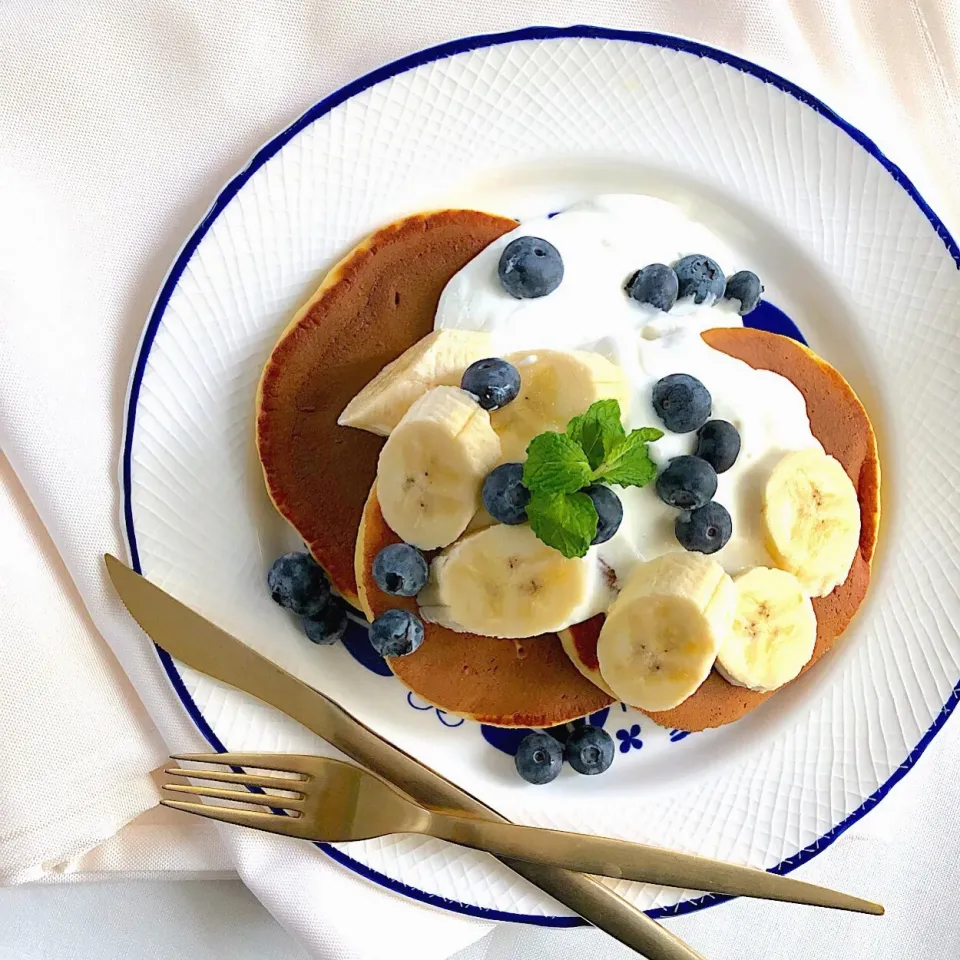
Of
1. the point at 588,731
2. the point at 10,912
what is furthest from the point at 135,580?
the point at 588,731

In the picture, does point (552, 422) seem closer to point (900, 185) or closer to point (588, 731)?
point (588, 731)

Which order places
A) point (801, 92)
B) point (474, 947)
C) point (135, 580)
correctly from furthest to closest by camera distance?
point (474, 947), point (801, 92), point (135, 580)

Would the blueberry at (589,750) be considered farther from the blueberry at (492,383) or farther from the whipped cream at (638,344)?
the blueberry at (492,383)

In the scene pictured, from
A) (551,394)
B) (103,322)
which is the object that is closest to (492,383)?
→ (551,394)

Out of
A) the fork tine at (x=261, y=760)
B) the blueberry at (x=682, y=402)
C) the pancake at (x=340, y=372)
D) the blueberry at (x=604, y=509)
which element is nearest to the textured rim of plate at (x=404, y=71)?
the fork tine at (x=261, y=760)

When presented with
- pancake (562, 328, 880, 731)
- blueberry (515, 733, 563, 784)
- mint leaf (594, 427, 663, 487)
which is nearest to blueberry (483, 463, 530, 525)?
mint leaf (594, 427, 663, 487)

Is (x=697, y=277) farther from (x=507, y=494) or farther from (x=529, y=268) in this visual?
(x=507, y=494)

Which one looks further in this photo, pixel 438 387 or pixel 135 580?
pixel 135 580
